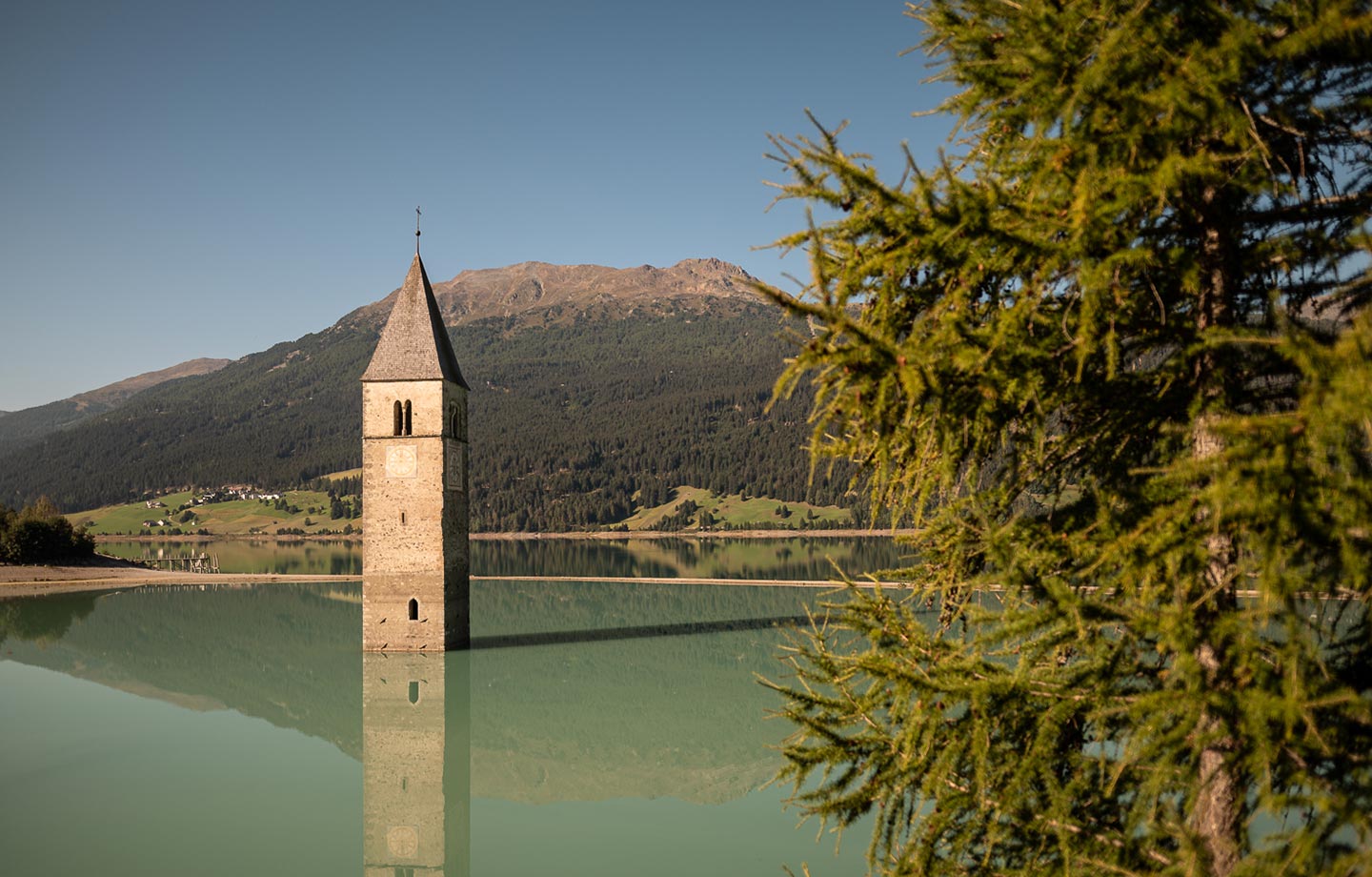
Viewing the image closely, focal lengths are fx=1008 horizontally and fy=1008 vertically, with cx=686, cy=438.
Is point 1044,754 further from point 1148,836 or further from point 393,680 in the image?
point 393,680

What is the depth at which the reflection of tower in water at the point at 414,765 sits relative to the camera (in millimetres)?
16094

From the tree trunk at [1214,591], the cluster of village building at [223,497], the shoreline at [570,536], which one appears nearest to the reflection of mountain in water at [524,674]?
the tree trunk at [1214,591]

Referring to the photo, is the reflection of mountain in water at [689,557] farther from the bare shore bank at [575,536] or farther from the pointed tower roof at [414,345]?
the pointed tower roof at [414,345]

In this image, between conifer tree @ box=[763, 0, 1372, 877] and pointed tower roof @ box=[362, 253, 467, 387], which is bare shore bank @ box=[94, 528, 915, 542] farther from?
conifer tree @ box=[763, 0, 1372, 877]

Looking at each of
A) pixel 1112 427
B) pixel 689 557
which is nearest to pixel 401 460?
pixel 1112 427

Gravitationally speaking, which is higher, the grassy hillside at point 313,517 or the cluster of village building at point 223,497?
the cluster of village building at point 223,497

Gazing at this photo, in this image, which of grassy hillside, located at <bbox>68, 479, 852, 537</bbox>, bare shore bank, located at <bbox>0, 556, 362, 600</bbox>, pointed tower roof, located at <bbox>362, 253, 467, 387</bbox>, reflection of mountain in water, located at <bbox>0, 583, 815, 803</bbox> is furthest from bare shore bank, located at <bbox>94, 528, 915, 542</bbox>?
pointed tower roof, located at <bbox>362, 253, 467, 387</bbox>

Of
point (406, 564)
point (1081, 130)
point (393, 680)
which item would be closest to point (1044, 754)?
point (1081, 130)

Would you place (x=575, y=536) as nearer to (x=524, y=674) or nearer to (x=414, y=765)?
(x=524, y=674)

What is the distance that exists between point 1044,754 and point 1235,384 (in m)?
1.84

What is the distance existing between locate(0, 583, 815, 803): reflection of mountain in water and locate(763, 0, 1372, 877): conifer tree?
741cm

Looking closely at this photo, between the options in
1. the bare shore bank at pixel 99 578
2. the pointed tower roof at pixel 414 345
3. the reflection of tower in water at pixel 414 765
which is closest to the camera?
the reflection of tower in water at pixel 414 765

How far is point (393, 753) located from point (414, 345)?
15108mm

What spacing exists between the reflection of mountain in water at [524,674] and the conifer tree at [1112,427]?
741 centimetres
